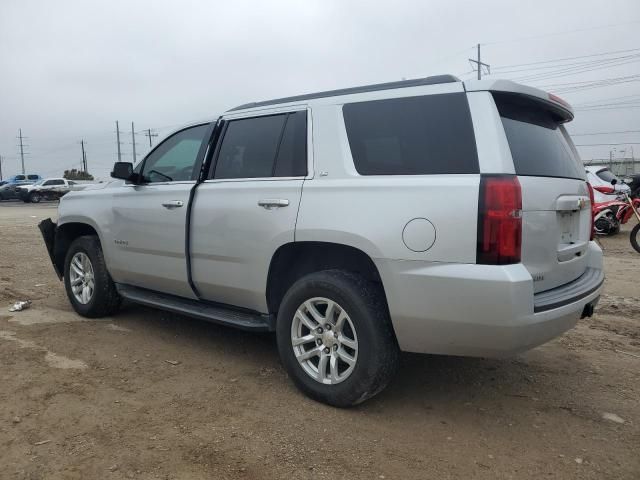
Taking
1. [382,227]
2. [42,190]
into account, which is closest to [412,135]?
[382,227]

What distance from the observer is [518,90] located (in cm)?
316

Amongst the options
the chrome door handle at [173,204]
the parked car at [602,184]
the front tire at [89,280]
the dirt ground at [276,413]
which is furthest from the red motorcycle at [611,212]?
the front tire at [89,280]

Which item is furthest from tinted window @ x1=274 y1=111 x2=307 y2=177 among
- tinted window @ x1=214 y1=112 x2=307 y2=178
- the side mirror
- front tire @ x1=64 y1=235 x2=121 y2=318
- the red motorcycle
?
the red motorcycle

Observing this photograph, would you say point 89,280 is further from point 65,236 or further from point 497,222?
Answer: point 497,222

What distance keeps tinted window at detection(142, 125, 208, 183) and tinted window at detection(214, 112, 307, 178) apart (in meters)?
0.34

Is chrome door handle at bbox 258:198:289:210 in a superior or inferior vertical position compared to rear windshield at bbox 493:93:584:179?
inferior

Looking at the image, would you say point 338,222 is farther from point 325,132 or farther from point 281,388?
point 281,388

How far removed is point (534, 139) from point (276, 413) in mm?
2293

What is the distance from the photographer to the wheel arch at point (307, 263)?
342cm

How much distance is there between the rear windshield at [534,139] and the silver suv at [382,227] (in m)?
0.01

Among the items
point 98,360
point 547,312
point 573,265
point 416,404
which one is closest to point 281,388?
point 416,404

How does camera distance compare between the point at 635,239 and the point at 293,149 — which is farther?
the point at 635,239

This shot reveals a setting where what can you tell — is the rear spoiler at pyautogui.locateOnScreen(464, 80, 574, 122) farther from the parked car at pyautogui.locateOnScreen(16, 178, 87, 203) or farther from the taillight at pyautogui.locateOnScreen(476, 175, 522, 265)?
the parked car at pyautogui.locateOnScreen(16, 178, 87, 203)

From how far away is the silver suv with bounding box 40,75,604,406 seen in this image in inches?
114
